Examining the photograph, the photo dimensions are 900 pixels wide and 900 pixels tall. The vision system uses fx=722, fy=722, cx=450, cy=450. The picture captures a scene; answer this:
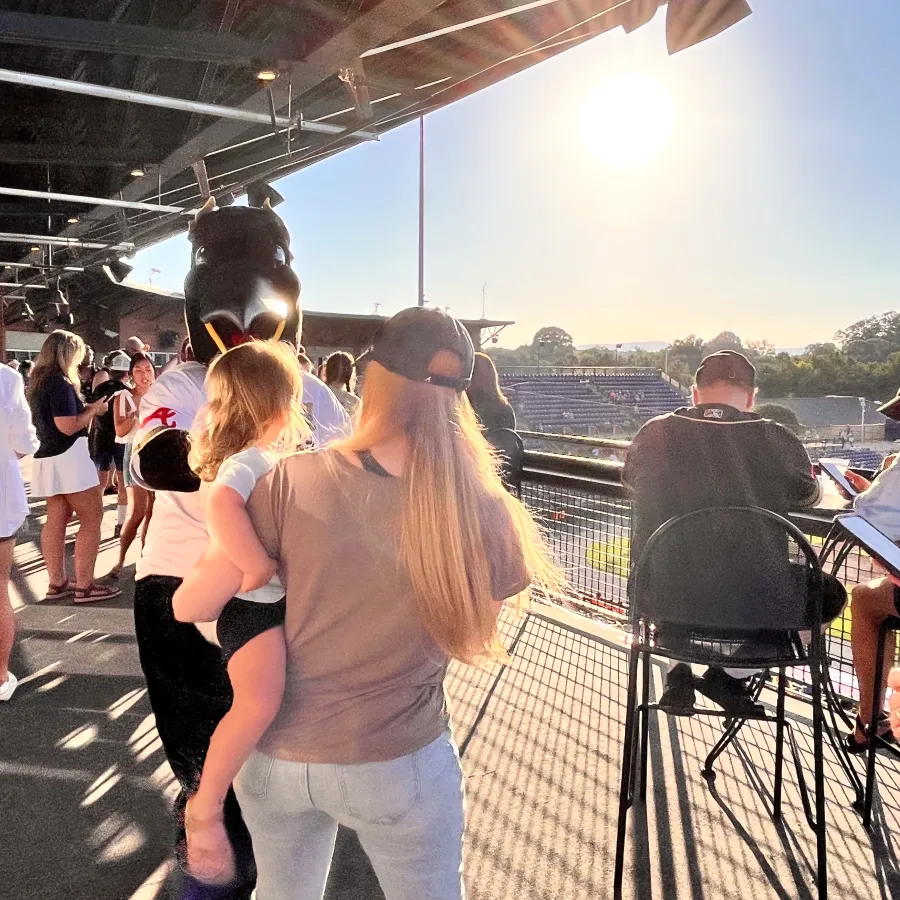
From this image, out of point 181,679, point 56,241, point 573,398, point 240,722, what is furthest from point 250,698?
point 573,398

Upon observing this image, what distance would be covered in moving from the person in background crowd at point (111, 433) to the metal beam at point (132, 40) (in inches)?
96.8

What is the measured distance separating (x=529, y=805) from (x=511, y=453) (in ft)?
7.00

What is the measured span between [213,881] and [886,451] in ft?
8.17

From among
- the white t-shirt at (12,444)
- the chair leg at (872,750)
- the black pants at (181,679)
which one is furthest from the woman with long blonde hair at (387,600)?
the white t-shirt at (12,444)

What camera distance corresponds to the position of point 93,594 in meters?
4.71

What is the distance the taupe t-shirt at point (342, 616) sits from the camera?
3.67 feet

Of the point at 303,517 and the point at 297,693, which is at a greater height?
the point at 303,517

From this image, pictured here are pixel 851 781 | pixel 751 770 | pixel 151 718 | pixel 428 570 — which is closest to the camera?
pixel 428 570

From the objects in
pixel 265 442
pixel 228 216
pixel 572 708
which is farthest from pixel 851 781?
pixel 228 216

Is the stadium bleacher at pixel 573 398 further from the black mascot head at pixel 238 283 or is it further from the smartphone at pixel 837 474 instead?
the black mascot head at pixel 238 283

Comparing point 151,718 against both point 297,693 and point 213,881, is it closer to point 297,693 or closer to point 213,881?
point 213,881

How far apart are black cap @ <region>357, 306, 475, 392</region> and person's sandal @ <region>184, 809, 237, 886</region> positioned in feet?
2.76

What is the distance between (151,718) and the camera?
3203 millimetres

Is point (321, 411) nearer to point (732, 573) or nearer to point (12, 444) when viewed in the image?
point (732, 573)
